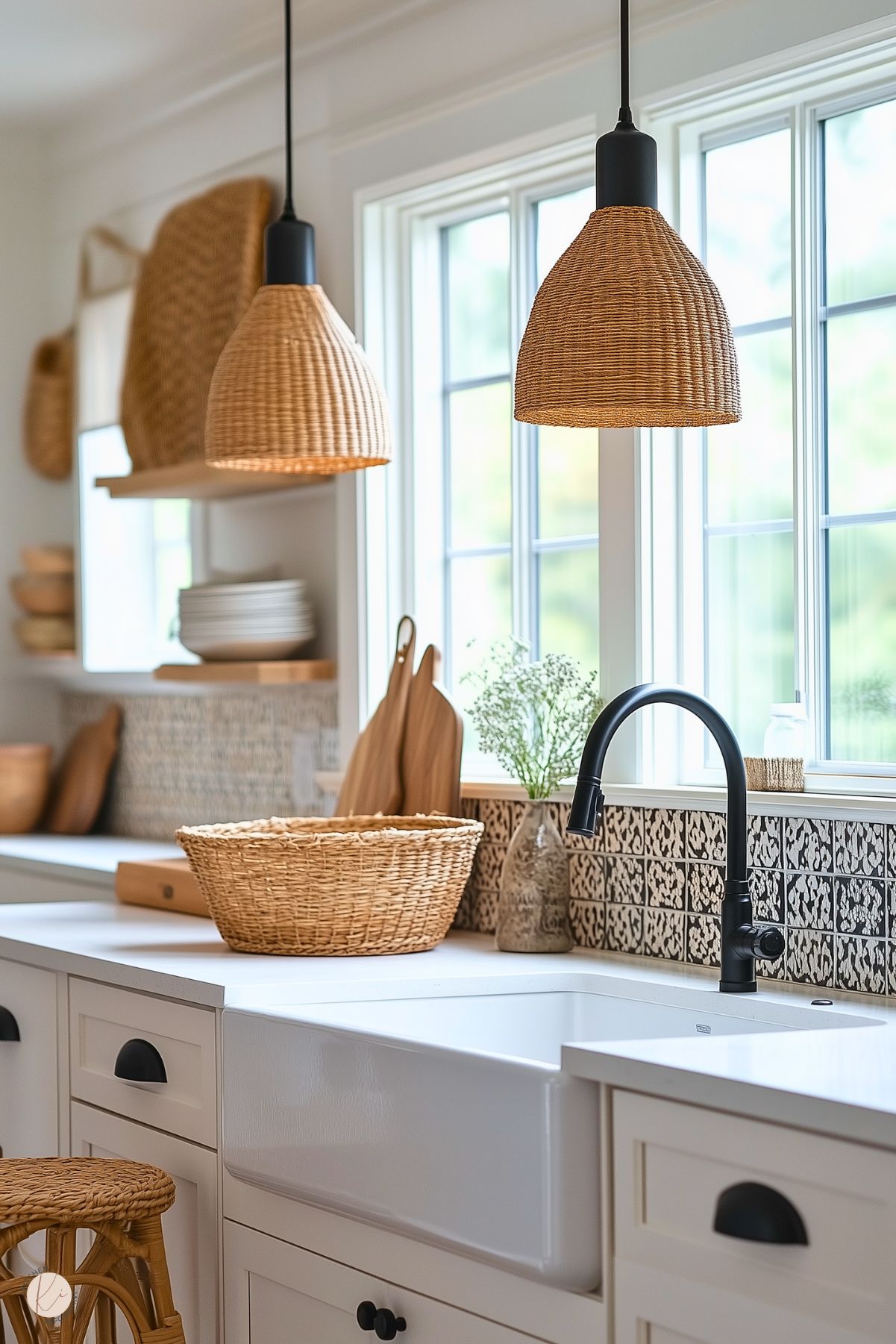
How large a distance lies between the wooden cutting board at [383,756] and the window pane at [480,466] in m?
0.27

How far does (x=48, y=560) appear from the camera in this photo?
4148 millimetres

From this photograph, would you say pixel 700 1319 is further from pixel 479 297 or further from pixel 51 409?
pixel 51 409

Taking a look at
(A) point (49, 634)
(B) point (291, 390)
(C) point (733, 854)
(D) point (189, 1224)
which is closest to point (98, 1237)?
(D) point (189, 1224)

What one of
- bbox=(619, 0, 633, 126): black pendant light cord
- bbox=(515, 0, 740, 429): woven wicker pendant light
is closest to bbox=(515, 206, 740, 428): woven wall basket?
bbox=(515, 0, 740, 429): woven wicker pendant light

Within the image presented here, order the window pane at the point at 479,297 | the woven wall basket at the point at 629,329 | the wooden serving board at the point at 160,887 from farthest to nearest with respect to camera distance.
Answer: the window pane at the point at 479,297 < the wooden serving board at the point at 160,887 < the woven wall basket at the point at 629,329

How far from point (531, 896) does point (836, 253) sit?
1.06 meters

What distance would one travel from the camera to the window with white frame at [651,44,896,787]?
7.47 feet

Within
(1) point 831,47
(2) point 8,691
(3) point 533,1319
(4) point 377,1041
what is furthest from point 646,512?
(2) point 8,691

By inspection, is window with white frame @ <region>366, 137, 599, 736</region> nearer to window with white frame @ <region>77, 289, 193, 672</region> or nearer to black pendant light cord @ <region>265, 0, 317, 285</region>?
black pendant light cord @ <region>265, 0, 317, 285</region>

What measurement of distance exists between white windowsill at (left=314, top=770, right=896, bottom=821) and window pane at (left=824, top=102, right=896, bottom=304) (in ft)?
2.40

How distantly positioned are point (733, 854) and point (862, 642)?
42 cm

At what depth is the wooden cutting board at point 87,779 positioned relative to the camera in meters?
4.02

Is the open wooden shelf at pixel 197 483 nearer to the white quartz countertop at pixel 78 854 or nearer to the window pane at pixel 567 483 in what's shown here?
the window pane at pixel 567 483

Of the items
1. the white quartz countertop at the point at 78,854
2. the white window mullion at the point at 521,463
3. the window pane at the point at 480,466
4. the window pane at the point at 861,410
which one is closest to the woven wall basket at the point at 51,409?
the white quartz countertop at the point at 78,854
